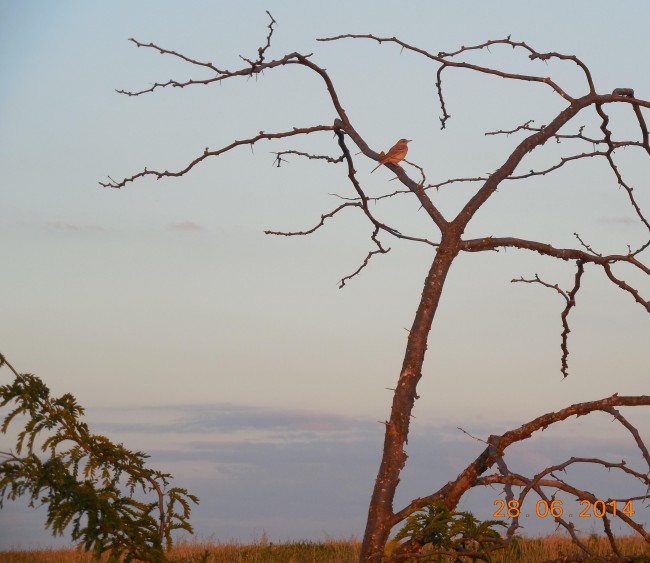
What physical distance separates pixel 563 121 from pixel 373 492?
3.79m

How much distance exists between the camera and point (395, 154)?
23.5ft

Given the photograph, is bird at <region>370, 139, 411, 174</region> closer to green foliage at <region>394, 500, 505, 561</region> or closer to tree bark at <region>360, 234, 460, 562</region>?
tree bark at <region>360, 234, 460, 562</region>

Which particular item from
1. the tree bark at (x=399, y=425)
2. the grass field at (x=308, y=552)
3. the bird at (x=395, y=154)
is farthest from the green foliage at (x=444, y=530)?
the grass field at (x=308, y=552)

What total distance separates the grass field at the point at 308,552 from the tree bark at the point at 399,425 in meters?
6.26

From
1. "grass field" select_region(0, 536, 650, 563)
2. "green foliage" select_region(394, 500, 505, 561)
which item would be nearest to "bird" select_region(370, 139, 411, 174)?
"green foliage" select_region(394, 500, 505, 561)

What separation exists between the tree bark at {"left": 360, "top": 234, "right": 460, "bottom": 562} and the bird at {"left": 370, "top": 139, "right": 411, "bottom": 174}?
115cm

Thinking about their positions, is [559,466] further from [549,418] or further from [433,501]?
[433,501]

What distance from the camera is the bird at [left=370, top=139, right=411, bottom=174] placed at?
7.00m

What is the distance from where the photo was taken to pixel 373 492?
19.9 feet

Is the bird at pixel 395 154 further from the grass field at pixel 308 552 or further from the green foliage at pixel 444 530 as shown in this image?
the grass field at pixel 308 552

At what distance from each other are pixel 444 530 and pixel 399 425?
2.74 feet

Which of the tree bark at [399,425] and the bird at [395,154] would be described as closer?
the tree bark at [399,425]

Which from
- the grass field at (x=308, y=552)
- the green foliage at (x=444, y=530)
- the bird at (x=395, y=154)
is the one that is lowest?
the grass field at (x=308, y=552)

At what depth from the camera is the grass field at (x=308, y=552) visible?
498 inches
